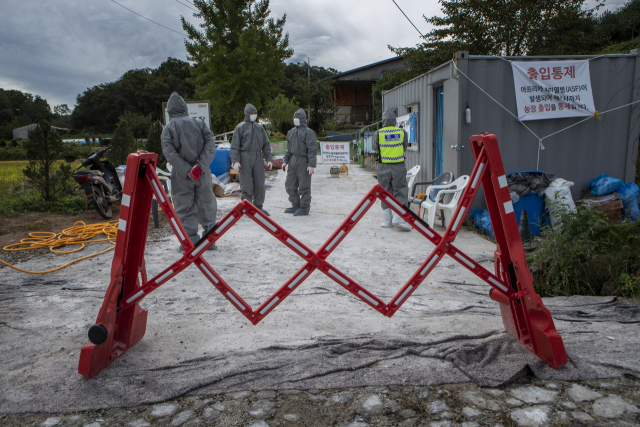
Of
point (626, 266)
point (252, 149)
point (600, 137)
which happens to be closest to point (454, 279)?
point (626, 266)

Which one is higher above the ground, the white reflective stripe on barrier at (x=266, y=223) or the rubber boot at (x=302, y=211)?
the white reflective stripe on barrier at (x=266, y=223)

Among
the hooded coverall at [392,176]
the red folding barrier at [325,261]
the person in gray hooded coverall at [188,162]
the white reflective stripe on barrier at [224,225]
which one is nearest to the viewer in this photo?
the red folding barrier at [325,261]

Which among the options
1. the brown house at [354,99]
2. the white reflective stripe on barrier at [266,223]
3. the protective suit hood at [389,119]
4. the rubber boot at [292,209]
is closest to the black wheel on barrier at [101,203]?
the rubber boot at [292,209]

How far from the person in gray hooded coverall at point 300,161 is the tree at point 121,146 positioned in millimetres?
4265

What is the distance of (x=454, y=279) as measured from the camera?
15.0 feet

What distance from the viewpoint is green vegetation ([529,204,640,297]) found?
410cm

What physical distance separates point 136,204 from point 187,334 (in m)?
1.03

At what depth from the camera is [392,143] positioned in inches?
271

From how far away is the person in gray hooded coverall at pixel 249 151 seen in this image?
303 inches

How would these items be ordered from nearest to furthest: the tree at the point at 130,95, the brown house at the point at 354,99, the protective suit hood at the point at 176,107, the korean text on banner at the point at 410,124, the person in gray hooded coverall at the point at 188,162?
the person in gray hooded coverall at the point at 188,162
the protective suit hood at the point at 176,107
the korean text on banner at the point at 410,124
the brown house at the point at 354,99
the tree at the point at 130,95

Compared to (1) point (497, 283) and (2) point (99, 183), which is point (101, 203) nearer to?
(2) point (99, 183)

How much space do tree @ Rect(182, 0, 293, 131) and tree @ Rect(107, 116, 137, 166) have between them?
11.3 meters

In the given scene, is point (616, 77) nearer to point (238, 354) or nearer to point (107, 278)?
point (238, 354)

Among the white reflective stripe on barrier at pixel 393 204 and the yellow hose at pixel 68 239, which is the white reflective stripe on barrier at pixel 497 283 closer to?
the white reflective stripe on barrier at pixel 393 204
